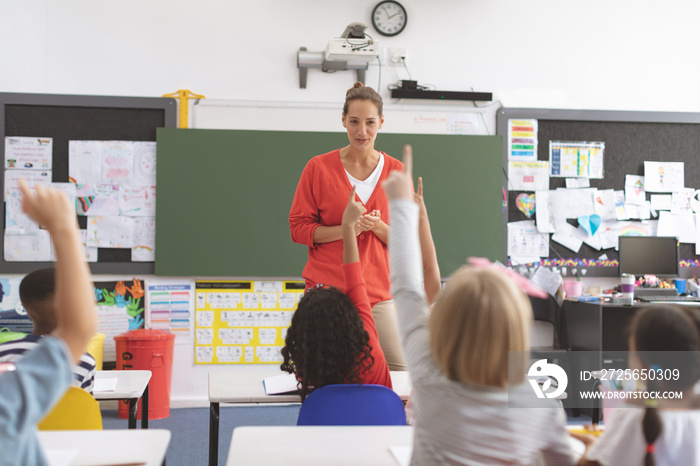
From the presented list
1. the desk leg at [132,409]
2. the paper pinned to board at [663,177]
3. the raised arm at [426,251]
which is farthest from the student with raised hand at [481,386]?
the paper pinned to board at [663,177]

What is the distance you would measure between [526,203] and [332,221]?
8.34 feet

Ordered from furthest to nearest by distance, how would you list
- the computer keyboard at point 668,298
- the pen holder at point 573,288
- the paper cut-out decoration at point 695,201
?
the paper cut-out decoration at point 695,201
the pen holder at point 573,288
the computer keyboard at point 668,298

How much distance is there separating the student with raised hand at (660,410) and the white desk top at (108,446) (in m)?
0.85

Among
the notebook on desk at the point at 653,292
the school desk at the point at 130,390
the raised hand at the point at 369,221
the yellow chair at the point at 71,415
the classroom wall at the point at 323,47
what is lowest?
the school desk at the point at 130,390

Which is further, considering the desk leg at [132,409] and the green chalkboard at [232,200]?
the green chalkboard at [232,200]

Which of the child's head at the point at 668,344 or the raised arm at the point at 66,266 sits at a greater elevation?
the raised arm at the point at 66,266

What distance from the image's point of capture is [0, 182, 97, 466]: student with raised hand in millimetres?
819

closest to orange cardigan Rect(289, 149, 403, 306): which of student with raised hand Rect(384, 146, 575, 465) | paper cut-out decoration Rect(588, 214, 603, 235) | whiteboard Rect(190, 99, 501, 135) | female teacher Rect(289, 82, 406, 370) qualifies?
female teacher Rect(289, 82, 406, 370)

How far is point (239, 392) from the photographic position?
6.31ft

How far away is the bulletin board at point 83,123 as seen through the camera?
4180 mm

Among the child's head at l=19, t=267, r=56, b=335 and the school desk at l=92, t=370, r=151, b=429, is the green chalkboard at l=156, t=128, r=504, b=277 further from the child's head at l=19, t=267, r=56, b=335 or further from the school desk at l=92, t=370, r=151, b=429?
the child's head at l=19, t=267, r=56, b=335

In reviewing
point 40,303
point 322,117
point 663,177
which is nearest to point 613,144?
point 663,177

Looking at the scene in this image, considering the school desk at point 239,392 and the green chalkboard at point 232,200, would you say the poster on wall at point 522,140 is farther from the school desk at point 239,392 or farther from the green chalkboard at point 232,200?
the school desk at point 239,392

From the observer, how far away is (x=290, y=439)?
4.33 ft
